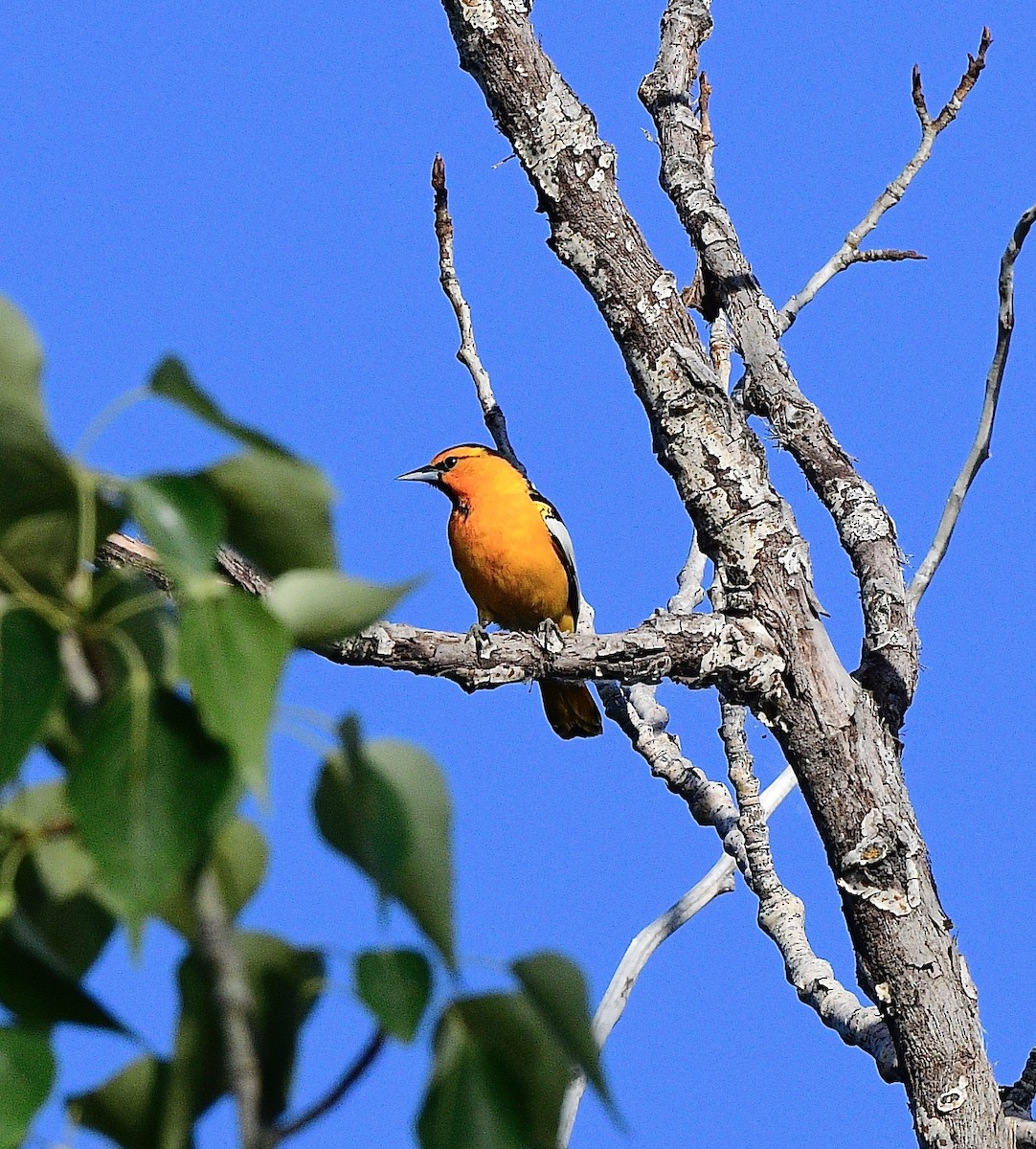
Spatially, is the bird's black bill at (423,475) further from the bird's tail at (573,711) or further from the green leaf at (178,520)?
the green leaf at (178,520)

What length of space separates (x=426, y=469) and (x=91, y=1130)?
5.96 m

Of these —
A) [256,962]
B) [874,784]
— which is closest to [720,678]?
[874,784]

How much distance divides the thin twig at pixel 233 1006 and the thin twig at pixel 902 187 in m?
3.62

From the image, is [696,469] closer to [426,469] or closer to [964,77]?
[964,77]

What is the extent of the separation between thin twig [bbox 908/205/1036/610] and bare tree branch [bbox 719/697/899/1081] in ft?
2.70

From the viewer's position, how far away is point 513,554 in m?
6.10

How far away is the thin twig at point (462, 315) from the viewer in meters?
4.34

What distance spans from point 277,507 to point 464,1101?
1.23 ft

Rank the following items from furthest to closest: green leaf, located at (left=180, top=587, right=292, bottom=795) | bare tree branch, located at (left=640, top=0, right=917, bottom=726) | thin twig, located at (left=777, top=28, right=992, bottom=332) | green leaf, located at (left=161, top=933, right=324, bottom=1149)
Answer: thin twig, located at (left=777, top=28, right=992, bottom=332) < bare tree branch, located at (left=640, top=0, right=917, bottom=726) < green leaf, located at (left=161, top=933, right=324, bottom=1149) < green leaf, located at (left=180, top=587, right=292, bottom=795)

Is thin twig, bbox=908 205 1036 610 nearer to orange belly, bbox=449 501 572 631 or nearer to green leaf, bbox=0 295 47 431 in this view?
orange belly, bbox=449 501 572 631

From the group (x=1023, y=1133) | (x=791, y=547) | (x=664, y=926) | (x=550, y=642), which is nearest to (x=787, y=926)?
(x=664, y=926)

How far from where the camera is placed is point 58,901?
0.87 meters

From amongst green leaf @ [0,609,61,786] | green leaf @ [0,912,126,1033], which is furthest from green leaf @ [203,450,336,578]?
green leaf @ [0,912,126,1033]

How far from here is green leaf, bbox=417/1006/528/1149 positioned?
0.85 metres
